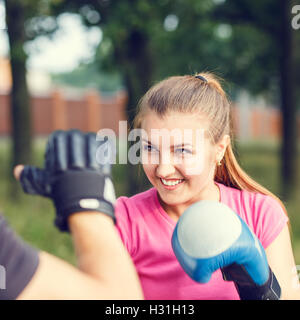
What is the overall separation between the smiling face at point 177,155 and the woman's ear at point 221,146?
0.03 m

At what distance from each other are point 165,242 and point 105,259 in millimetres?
758

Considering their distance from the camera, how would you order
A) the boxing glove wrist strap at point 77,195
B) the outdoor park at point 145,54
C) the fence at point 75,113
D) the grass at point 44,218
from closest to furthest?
the boxing glove wrist strap at point 77,195
the grass at point 44,218
the outdoor park at point 145,54
the fence at point 75,113

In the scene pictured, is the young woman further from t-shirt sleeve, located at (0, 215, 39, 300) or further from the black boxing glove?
t-shirt sleeve, located at (0, 215, 39, 300)

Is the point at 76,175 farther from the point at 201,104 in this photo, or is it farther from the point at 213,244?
the point at 201,104

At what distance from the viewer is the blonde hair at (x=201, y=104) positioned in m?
1.78

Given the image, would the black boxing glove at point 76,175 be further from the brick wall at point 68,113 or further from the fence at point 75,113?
the brick wall at point 68,113

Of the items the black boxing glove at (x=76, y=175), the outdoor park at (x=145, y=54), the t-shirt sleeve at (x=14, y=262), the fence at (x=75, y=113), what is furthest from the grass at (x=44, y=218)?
the fence at (x=75, y=113)

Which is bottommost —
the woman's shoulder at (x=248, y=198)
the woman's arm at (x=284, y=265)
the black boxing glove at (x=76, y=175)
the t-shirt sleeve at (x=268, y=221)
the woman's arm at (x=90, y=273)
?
the woman's arm at (x=284, y=265)

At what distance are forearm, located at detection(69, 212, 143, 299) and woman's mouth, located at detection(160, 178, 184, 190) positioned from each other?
67 centimetres

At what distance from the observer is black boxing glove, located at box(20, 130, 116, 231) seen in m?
1.15

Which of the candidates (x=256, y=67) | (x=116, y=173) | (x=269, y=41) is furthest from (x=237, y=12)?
(x=116, y=173)

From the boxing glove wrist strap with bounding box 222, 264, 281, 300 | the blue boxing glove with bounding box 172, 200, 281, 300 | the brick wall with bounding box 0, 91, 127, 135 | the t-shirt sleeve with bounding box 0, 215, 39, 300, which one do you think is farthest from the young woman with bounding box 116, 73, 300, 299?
the brick wall with bounding box 0, 91, 127, 135

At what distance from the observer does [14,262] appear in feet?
3.43

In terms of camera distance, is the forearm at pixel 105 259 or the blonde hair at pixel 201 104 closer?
the forearm at pixel 105 259
